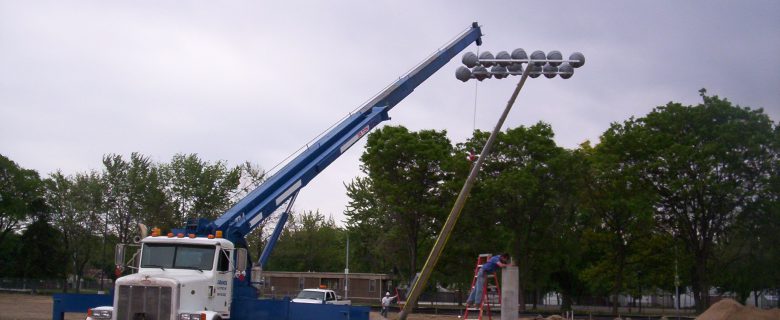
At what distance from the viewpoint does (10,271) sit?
3292 inches

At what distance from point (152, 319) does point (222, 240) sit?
8.78ft

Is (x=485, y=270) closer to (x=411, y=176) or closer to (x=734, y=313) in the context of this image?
(x=734, y=313)

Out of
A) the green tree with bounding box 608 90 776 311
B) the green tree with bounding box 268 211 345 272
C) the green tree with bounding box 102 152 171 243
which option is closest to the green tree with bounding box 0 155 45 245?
the green tree with bounding box 102 152 171 243

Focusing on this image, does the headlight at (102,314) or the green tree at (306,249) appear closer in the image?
the headlight at (102,314)

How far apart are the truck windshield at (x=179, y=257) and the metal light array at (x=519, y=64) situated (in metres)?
8.24

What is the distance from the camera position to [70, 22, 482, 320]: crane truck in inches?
688

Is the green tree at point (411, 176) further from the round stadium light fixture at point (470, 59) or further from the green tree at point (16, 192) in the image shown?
the green tree at point (16, 192)

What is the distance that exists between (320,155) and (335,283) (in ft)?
135

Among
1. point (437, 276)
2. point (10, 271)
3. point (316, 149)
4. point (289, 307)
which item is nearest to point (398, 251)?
point (437, 276)

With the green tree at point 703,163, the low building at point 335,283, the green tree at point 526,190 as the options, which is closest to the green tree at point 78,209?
the low building at point 335,283

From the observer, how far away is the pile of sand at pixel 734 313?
74.9 feet

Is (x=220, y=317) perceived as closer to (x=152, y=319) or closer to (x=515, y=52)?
(x=152, y=319)

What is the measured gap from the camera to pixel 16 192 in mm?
73875

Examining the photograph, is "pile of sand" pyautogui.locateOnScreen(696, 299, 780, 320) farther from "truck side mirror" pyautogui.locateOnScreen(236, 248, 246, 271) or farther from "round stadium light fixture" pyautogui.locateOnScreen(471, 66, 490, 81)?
"truck side mirror" pyautogui.locateOnScreen(236, 248, 246, 271)
